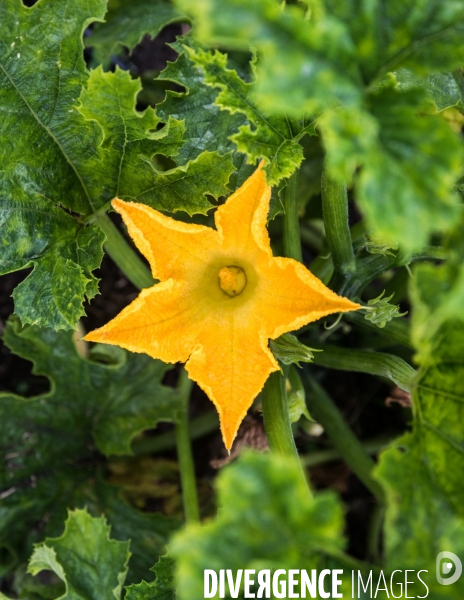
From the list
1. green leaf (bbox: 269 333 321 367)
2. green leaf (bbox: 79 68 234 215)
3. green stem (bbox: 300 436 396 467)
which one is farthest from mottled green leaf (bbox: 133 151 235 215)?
green stem (bbox: 300 436 396 467)

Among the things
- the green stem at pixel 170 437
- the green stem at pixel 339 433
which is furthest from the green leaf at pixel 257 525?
the green stem at pixel 170 437

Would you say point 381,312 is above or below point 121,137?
below

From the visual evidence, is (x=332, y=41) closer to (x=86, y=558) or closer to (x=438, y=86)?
(x=438, y=86)

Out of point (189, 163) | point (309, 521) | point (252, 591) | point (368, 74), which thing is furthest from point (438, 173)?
point (252, 591)

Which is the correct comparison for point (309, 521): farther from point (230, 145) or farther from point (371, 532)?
point (371, 532)

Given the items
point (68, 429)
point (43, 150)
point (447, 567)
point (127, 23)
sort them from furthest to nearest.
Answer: point (68, 429)
point (127, 23)
point (43, 150)
point (447, 567)

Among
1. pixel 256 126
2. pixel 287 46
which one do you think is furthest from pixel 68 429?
pixel 287 46
